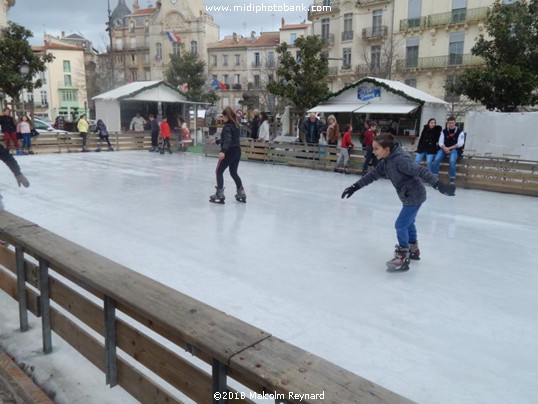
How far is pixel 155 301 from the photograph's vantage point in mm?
1733

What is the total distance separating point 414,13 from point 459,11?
9.75ft

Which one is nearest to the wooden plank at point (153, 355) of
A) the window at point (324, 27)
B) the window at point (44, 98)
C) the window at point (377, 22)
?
the window at point (377, 22)

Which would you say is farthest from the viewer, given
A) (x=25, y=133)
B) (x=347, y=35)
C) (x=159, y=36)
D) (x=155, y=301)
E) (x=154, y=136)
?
(x=159, y=36)

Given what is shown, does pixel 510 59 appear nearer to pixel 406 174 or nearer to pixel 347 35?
pixel 406 174

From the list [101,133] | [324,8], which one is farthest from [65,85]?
[101,133]

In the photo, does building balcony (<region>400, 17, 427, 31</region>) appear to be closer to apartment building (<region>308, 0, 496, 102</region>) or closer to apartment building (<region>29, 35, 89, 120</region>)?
apartment building (<region>308, 0, 496, 102</region>)

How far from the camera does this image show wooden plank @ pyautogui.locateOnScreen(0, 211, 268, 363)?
1449mm

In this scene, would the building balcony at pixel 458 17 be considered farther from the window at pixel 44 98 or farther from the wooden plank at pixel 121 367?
the window at pixel 44 98

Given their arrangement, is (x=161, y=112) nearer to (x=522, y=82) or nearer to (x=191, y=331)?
(x=522, y=82)

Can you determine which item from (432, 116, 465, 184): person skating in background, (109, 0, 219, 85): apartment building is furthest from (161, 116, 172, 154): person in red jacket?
(109, 0, 219, 85): apartment building

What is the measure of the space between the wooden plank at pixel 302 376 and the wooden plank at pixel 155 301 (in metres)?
0.07

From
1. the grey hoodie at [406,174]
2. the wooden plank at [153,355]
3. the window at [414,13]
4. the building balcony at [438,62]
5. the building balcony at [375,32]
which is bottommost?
the wooden plank at [153,355]

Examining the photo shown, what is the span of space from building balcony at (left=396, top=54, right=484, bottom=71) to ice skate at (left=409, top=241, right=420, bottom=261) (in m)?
26.9

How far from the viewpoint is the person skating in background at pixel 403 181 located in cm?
388
